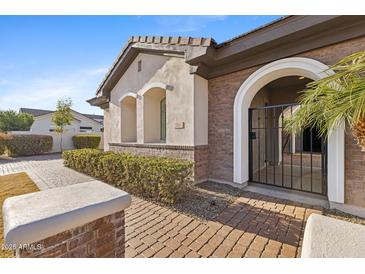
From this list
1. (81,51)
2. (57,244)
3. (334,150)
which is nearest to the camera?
(57,244)

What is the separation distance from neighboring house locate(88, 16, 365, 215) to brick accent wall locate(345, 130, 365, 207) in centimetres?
2

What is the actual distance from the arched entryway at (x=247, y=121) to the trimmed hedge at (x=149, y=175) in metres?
1.85

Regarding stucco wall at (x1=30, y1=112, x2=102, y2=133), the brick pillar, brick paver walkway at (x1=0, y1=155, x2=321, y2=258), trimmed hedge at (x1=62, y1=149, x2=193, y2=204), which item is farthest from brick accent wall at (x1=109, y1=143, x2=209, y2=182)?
stucco wall at (x1=30, y1=112, x2=102, y2=133)

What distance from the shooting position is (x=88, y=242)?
186 centimetres

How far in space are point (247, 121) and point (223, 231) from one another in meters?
3.74

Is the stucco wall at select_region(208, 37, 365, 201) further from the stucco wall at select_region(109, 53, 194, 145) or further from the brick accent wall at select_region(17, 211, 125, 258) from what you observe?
Result: the brick accent wall at select_region(17, 211, 125, 258)

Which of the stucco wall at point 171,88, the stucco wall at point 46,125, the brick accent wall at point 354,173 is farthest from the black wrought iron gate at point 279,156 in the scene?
the stucco wall at point 46,125

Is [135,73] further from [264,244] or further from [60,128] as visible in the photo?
[60,128]

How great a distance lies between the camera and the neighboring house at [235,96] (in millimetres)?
4199

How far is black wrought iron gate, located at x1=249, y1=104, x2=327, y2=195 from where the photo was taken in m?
5.70

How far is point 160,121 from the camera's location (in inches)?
350
